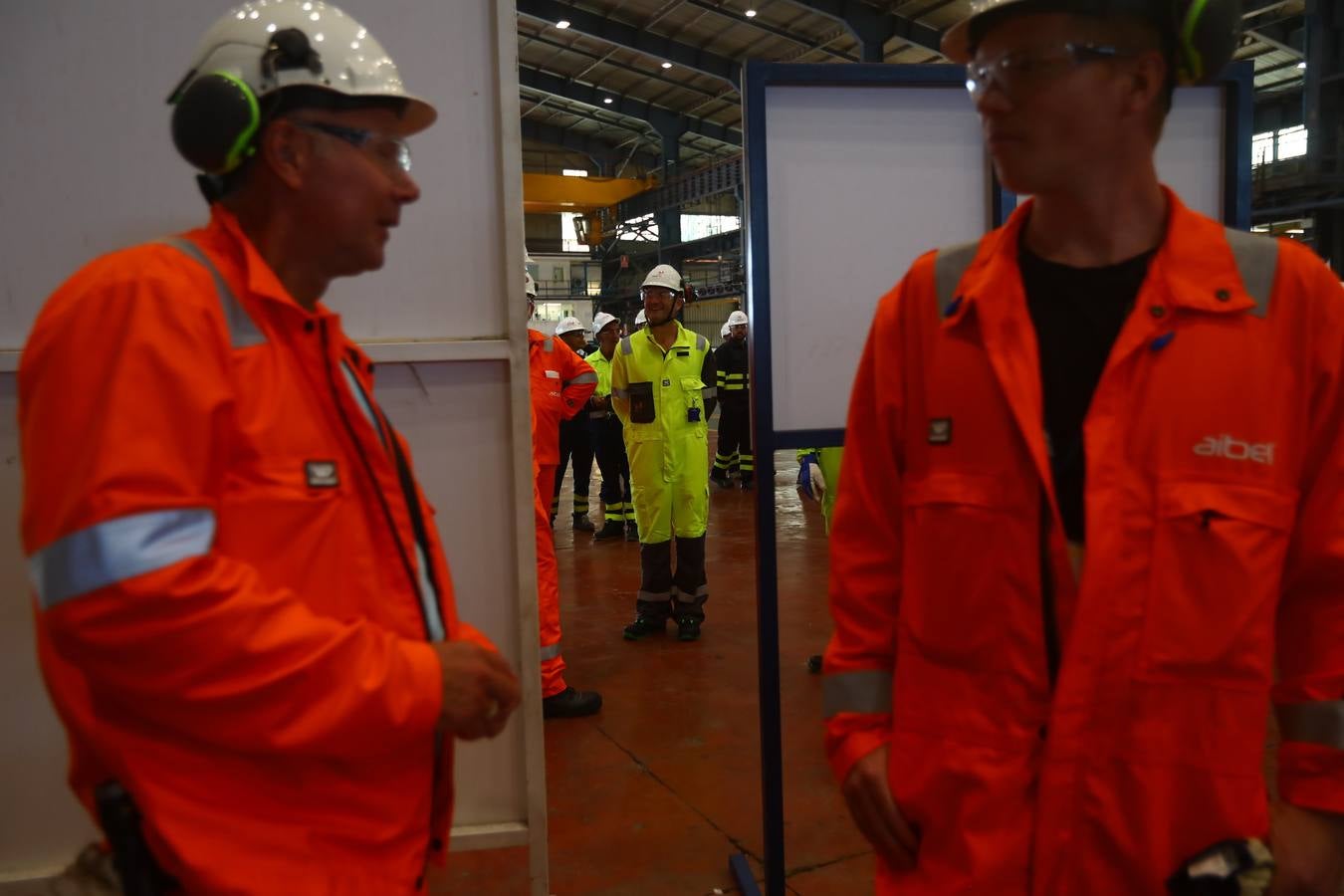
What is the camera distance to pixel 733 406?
12641 mm

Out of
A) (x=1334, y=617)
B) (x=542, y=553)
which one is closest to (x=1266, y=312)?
(x=1334, y=617)

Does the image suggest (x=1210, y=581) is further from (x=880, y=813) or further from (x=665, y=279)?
(x=665, y=279)

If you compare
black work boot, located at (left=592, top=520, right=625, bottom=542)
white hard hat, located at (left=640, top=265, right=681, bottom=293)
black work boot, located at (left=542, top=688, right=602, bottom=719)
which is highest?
white hard hat, located at (left=640, top=265, right=681, bottom=293)

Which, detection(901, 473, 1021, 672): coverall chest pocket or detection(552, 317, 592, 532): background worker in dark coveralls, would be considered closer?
detection(901, 473, 1021, 672): coverall chest pocket

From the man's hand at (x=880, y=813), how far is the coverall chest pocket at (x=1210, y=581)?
43 centimetres

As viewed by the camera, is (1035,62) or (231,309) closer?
(231,309)

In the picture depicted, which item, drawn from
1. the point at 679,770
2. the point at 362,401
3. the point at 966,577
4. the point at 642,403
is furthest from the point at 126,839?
the point at 642,403

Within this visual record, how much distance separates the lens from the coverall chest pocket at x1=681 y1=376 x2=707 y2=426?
6469mm

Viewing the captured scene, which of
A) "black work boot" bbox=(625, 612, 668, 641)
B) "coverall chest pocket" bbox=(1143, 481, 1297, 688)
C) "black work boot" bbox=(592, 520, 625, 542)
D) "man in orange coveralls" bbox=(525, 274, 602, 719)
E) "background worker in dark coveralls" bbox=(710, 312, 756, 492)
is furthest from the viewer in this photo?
"background worker in dark coveralls" bbox=(710, 312, 756, 492)

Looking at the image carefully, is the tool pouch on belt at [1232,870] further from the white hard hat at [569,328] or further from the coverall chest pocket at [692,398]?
the white hard hat at [569,328]

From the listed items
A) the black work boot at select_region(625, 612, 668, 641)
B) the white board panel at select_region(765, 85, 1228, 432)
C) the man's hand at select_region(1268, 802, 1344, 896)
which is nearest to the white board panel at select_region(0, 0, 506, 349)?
the white board panel at select_region(765, 85, 1228, 432)

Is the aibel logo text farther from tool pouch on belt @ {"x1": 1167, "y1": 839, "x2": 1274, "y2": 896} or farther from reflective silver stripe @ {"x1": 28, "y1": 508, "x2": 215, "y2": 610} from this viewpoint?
reflective silver stripe @ {"x1": 28, "y1": 508, "x2": 215, "y2": 610}

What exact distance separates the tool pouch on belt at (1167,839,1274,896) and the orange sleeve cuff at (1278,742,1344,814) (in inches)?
4.1

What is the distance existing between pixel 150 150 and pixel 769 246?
1.58m
